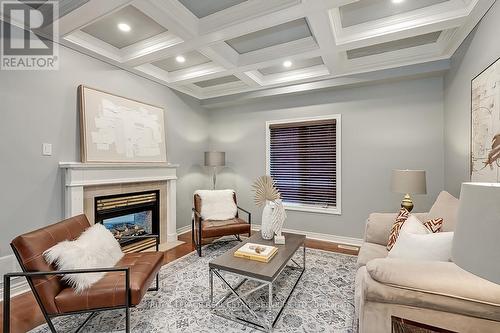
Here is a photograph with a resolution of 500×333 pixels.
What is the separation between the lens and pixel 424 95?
11.0 feet

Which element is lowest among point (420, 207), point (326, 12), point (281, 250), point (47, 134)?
point (281, 250)

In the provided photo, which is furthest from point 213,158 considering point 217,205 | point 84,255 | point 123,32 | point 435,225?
point 435,225

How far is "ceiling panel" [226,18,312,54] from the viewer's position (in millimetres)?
2619

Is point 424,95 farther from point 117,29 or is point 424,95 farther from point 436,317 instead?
point 117,29

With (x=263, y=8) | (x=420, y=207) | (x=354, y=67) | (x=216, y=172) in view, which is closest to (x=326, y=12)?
(x=263, y=8)

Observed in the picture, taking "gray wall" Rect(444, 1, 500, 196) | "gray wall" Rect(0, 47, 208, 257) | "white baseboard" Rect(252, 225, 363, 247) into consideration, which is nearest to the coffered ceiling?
"gray wall" Rect(444, 1, 500, 196)

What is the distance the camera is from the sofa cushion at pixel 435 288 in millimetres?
1165

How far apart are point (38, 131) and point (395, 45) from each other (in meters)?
4.41

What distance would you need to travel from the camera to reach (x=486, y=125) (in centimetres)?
201

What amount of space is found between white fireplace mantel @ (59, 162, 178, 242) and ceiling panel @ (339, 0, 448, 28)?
128 inches

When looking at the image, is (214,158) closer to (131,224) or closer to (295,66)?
(131,224)

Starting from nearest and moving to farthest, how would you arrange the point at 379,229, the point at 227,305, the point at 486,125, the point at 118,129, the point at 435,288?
the point at 435,288 < the point at 486,125 < the point at 227,305 < the point at 379,229 < the point at 118,129

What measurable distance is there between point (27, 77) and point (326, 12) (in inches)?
125

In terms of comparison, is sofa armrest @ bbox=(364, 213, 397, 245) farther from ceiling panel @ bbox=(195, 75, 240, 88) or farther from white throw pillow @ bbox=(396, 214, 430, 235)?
ceiling panel @ bbox=(195, 75, 240, 88)
